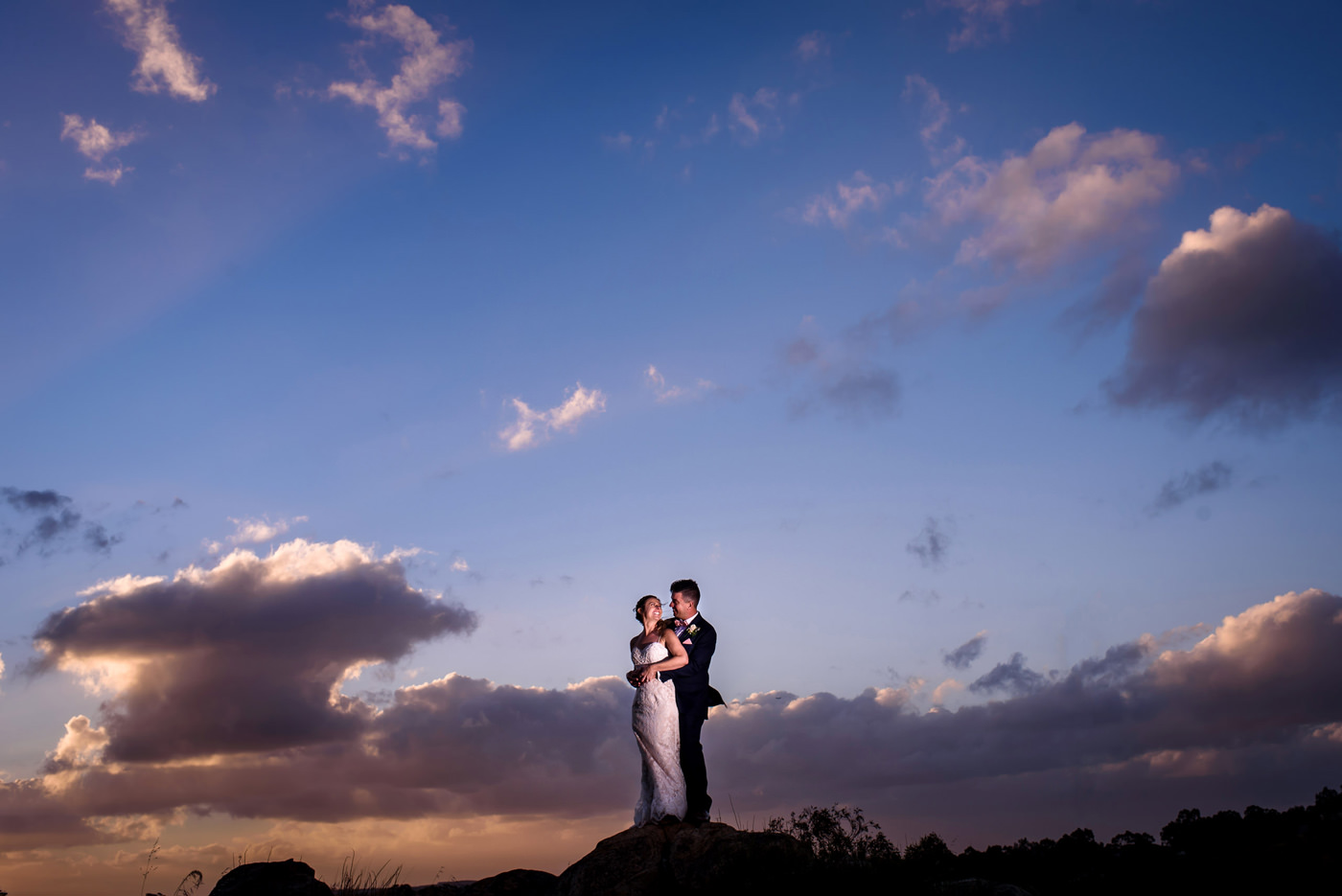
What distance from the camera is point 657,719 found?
50.2 feet

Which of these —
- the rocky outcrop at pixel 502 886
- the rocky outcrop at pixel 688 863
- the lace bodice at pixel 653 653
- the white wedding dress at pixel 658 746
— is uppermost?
the lace bodice at pixel 653 653

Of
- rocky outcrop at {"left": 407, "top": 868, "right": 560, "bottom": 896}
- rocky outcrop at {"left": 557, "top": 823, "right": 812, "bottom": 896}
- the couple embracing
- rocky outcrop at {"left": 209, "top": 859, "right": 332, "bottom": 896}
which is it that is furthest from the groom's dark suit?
rocky outcrop at {"left": 209, "top": 859, "right": 332, "bottom": 896}

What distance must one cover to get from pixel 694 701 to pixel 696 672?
535 mm

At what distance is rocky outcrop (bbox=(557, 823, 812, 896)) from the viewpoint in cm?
1329

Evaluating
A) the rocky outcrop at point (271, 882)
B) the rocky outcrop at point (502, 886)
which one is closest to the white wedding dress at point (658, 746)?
the rocky outcrop at point (502, 886)

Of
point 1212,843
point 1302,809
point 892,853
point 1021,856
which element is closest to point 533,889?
point 892,853

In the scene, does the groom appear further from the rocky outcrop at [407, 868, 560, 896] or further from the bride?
the rocky outcrop at [407, 868, 560, 896]

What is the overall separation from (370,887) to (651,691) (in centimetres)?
641

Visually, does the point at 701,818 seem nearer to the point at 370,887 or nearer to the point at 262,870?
the point at 370,887

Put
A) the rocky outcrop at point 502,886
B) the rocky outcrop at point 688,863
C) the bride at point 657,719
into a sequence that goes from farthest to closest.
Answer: the rocky outcrop at point 502,886 < the bride at point 657,719 < the rocky outcrop at point 688,863

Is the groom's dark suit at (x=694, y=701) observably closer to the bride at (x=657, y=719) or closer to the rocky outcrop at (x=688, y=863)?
the bride at (x=657, y=719)

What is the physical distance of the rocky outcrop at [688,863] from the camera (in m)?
13.3

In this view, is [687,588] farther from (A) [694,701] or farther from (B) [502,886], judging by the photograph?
(B) [502,886]

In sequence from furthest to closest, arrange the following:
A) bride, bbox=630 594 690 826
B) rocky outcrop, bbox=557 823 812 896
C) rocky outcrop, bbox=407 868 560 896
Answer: rocky outcrop, bbox=407 868 560 896 < bride, bbox=630 594 690 826 < rocky outcrop, bbox=557 823 812 896
